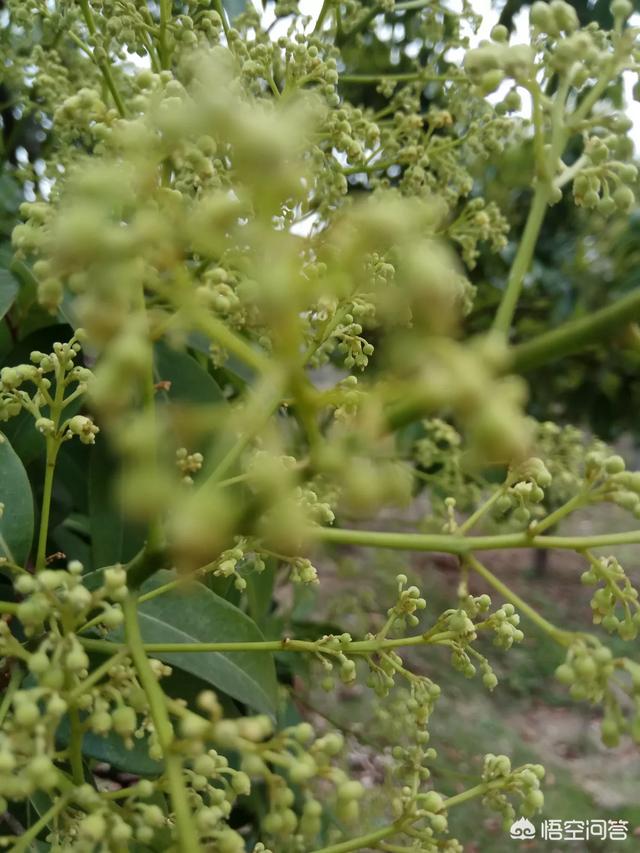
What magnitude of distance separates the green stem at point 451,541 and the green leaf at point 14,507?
18.3 inches

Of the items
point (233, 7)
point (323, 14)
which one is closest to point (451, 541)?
point (323, 14)

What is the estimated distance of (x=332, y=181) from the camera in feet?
2.92

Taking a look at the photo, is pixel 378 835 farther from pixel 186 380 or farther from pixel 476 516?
pixel 186 380

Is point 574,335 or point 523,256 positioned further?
point 523,256

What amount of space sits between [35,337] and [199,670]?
521 millimetres

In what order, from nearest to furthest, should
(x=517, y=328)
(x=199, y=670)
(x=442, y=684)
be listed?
(x=199, y=670), (x=517, y=328), (x=442, y=684)

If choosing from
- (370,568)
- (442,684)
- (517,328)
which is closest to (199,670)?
(517,328)

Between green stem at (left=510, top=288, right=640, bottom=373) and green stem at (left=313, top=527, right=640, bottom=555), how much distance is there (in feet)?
0.45

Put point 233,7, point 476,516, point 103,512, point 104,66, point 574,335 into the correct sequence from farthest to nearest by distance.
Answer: point 233,7 < point 103,512 < point 104,66 < point 476,516 < point 574,335

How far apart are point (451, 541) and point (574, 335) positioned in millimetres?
171

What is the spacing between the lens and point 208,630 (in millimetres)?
885

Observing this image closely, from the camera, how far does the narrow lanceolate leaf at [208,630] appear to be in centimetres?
87

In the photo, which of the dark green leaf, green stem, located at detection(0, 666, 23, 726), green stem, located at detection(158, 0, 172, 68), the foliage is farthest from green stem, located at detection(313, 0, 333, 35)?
green stem, located at detection(0, 666, 23, 726)

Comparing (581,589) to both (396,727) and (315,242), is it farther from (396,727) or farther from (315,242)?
(315,242)
